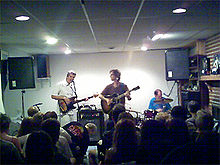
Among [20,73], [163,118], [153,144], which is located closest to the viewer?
Answer: [153,144]

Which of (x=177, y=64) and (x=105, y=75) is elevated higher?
(x=177, y=64)

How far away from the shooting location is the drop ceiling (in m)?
2.86

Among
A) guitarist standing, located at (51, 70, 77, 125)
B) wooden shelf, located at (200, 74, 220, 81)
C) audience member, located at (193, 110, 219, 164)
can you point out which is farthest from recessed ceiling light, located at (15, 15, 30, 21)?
wooden shelf, located at (200, 74, 220, 81)

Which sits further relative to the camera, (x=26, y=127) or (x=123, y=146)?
(x=26, y=127)

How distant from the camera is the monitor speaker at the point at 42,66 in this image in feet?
25.7

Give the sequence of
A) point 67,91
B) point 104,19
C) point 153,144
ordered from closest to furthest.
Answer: point 153,144 → point 104,19 → point 67,91

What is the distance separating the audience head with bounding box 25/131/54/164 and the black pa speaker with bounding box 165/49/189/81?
515 centimetres

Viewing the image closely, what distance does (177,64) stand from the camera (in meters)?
6.49

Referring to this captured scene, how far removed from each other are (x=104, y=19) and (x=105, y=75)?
4500 mm

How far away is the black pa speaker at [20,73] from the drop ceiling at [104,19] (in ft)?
1.93

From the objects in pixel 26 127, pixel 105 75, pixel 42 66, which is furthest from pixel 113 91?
pixel 26 127

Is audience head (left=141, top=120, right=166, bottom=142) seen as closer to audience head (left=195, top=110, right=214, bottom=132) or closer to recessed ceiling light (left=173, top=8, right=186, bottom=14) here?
audience head (left=195, top=110, right=214, bottom=132)

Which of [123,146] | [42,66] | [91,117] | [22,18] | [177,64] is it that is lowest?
[91,117]

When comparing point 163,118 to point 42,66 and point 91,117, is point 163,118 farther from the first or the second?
point 42,66
